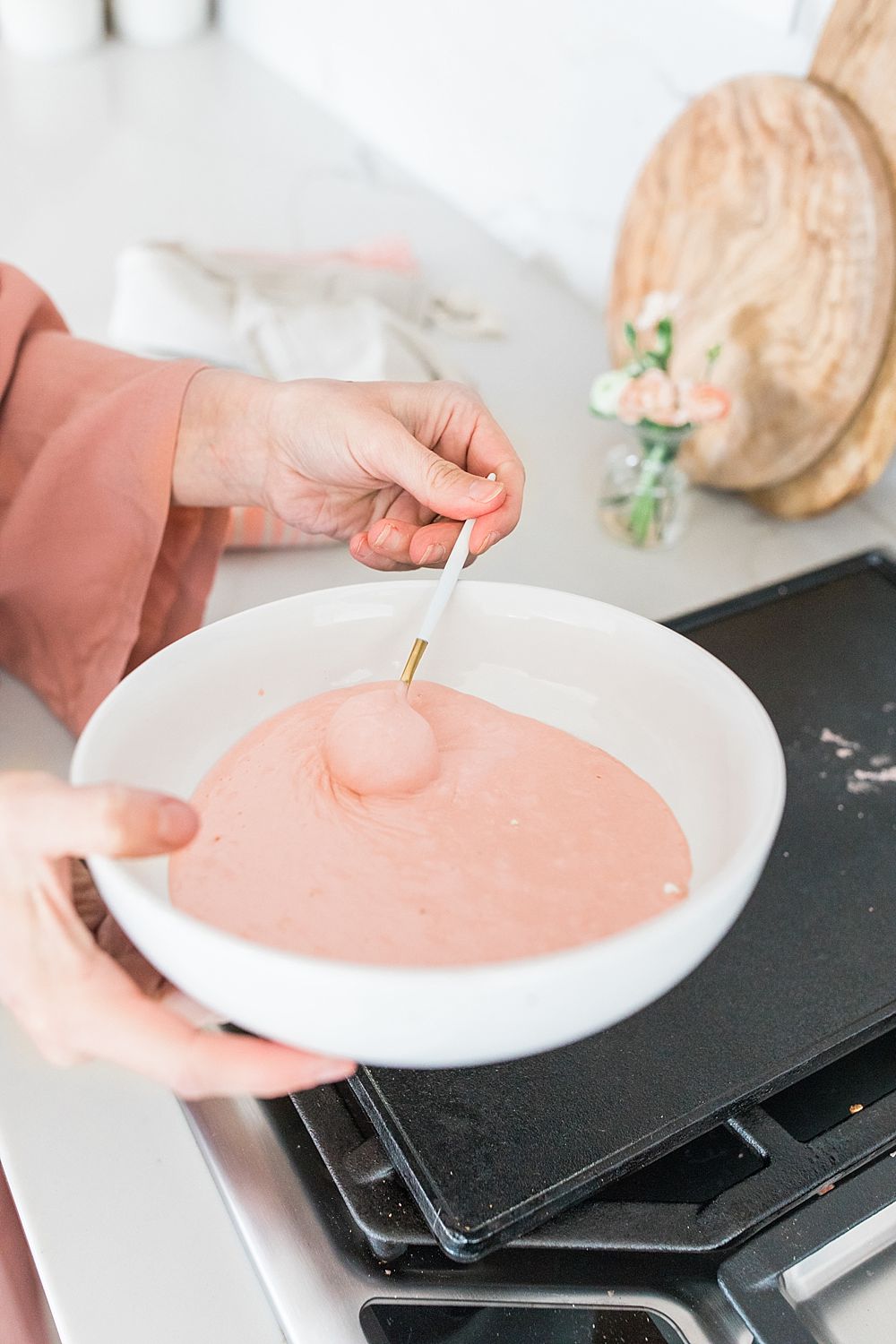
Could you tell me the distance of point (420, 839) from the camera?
57 centimetres

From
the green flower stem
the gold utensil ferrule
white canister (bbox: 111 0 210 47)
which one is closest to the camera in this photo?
the gold utensil ferrule

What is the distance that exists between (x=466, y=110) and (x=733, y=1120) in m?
1.28

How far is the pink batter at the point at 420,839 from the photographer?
1.71 ft

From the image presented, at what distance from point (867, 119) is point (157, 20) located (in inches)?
51.3

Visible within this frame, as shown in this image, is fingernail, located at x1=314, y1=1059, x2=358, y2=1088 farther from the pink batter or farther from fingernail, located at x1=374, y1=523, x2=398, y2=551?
fingernail, located at x1=374, y1=523, x2=398, y2=551

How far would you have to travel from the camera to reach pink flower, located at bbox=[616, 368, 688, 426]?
37.5 inches

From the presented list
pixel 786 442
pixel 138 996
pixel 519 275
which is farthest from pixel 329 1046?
pixel 519 275

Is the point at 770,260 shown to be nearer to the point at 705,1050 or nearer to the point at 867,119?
the point at 867,119

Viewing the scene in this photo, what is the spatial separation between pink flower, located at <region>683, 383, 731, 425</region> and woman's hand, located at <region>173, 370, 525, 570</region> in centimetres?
26

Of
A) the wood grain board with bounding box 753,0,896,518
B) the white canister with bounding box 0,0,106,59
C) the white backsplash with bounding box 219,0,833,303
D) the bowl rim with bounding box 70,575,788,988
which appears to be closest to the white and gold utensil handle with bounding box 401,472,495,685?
the bowl rim with bounding box 70,575,788,988

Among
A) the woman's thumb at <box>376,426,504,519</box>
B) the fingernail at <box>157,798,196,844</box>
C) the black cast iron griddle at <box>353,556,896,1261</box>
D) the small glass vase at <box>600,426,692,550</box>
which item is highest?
the woman's thumb at <box>376,426,504,519</box>

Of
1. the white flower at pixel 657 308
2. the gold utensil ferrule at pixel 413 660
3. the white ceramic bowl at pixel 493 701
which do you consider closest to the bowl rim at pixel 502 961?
the white ceramic bowl at pixel 493 701

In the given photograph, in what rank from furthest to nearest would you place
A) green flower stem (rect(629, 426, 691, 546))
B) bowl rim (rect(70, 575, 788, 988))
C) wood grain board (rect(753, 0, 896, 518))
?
green flower stem (rect(629, 426, 691, 546)) < wood grain board (rect(753, 0, 896, 518)) < bowl rim (rect(70, 575, 788, 988))

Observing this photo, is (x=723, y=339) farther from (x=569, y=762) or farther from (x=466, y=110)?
(x=466, y=110)
